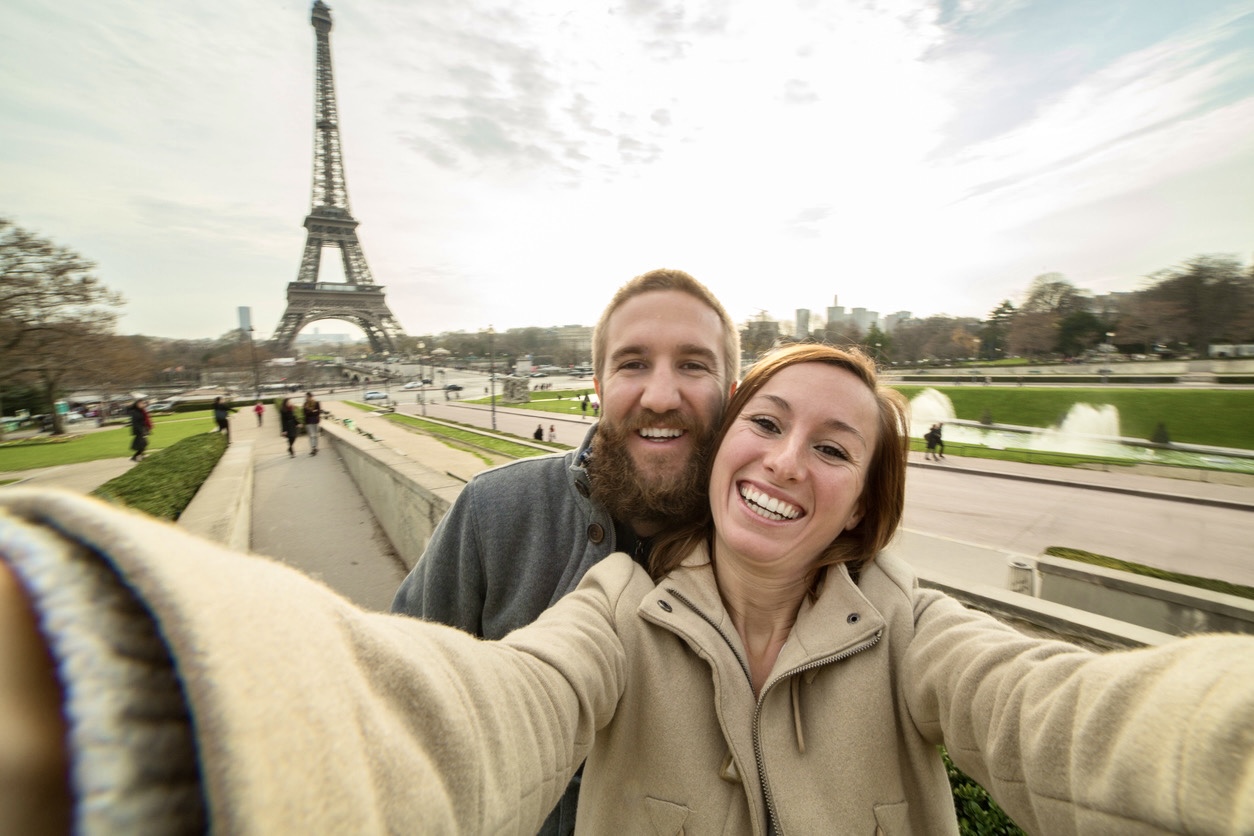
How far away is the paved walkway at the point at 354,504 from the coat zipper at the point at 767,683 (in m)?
0.92

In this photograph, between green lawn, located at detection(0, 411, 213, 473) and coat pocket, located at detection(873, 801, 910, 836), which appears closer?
coat pocket, located at detection(873, 801, 910, 836)

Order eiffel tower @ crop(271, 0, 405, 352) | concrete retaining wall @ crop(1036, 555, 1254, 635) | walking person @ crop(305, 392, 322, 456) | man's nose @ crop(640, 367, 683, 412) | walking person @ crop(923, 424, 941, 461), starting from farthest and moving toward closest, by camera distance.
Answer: eiffel tower @ crop(271, 0, 405, 352), walking person @ crop(923, 424, 941, 461), walking person @ crop(305, 392, 322, 456), concrete retaining wall @ crop(1036, 555, 1254, 635), man's nose @ crop(640, 367, 683, 412)

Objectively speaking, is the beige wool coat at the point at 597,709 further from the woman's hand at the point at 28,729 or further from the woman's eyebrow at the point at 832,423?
the woman's eyebrow at the point at 832,423

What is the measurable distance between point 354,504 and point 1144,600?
1136 centimetres

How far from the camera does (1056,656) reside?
126cm

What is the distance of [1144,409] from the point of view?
22.4 metres

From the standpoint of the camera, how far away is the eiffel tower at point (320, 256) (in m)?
55.5

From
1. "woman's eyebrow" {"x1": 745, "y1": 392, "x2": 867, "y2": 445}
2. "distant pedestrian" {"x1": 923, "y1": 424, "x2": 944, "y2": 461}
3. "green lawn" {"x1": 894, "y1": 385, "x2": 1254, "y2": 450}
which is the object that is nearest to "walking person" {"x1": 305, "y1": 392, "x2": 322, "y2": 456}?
"woman's eyebrow" {"x1": 745, "y1": 392, "x2": 867, "y2": 445}

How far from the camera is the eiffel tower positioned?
55.5m

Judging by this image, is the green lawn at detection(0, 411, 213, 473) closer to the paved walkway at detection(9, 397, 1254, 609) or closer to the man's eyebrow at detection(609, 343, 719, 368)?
the paved walkway at detection(9, 397, 1254, 609)

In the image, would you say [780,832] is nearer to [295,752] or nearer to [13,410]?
[295,752]

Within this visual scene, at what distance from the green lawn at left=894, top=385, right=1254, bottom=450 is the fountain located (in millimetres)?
619

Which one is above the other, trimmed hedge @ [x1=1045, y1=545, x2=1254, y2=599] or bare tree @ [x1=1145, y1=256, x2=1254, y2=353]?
bare tree @ [x1=1145, y1=256, x2=1254, y2=353]

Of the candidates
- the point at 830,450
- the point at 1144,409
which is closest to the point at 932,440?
the point at 1144,409
